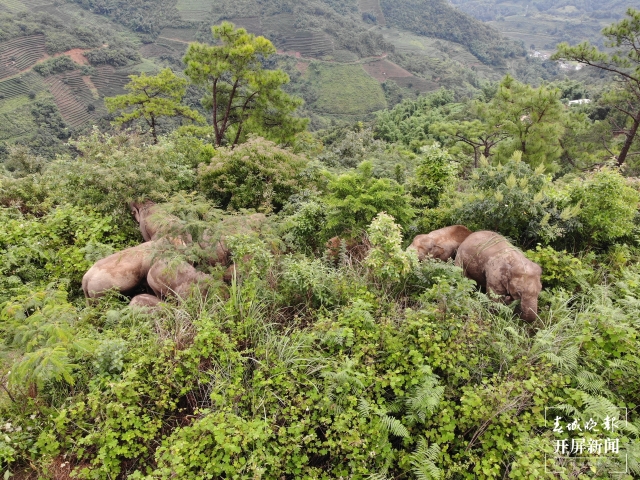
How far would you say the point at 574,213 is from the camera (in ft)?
15.2

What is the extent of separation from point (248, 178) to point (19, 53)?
231ft

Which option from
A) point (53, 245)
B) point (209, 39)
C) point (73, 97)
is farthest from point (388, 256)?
point (209, 39)

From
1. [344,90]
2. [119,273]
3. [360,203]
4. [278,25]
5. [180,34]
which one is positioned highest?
[278,25]

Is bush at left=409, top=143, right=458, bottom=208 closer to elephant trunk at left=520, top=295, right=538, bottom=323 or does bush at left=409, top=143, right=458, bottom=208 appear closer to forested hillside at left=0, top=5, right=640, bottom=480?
forested hillside at left=0, top=5, right=640, bottom=480

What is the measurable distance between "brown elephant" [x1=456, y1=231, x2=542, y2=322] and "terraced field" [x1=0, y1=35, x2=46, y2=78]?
225ft

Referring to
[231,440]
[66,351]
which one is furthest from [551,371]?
[66,351]

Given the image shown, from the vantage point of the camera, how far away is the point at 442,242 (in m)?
5.11

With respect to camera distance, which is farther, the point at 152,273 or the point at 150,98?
the point at 150,98

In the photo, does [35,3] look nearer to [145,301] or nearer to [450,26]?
[145,301]

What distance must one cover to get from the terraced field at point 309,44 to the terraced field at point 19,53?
50.3 m

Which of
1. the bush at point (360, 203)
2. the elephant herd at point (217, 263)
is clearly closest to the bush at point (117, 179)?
the elephant herd at point (217, 263)

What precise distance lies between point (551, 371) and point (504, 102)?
12446mm

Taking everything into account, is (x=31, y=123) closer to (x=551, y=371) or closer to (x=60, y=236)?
(x=60, y=236)

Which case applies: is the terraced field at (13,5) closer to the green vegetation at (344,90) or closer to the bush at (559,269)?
the green vegetation at (344,90)
